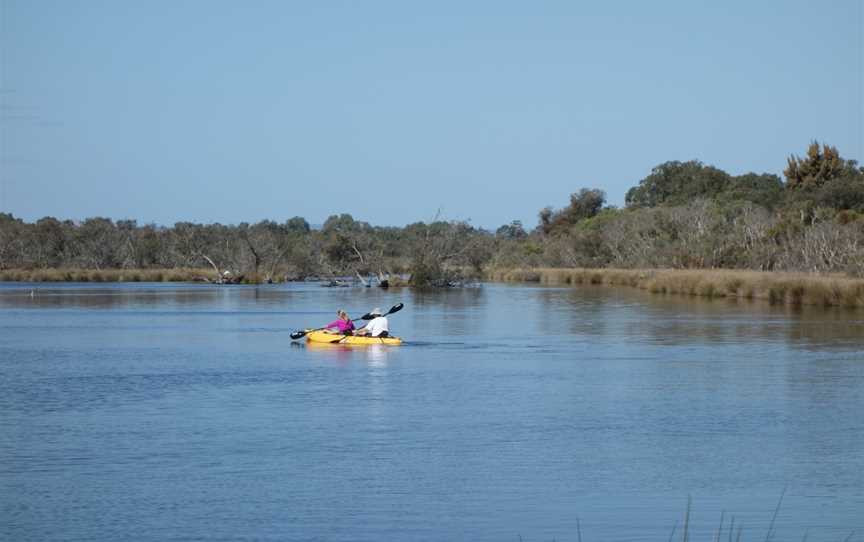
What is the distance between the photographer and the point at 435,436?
57.0 ft

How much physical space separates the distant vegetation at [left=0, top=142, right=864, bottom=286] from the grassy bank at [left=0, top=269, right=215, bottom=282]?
0.65 feet

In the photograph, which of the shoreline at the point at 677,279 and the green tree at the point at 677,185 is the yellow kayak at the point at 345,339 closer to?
the shoreline at the point at 677,279

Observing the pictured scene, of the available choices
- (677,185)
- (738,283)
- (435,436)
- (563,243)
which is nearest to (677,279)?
(738,283)

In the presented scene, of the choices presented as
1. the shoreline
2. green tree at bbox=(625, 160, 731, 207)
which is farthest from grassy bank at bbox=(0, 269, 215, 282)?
green tree at bbox=(625, 160, 731, 207)

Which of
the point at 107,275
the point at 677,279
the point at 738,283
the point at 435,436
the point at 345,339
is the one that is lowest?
the point at 435,436

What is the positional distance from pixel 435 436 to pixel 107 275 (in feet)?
218

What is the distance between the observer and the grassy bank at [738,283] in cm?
4400

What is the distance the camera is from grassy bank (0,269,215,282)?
7956cm

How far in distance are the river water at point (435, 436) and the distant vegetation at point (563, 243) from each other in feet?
75.7

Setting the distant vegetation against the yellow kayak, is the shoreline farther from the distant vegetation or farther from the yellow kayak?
the yellow kayak

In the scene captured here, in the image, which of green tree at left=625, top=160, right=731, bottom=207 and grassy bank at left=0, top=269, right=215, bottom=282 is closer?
grassy bank at left=0, top=269, right=215, bottom=282

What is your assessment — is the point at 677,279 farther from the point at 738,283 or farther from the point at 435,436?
the point at 435,436

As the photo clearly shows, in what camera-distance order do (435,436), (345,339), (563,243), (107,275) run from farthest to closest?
(563,243) < (107,275) < (345,339) < (435,436)

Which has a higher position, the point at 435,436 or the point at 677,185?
the point at 677,185
